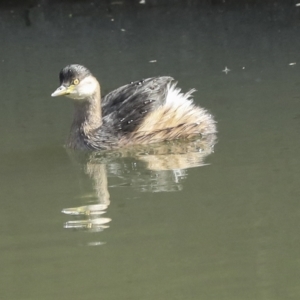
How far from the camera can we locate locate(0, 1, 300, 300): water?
14.7ft

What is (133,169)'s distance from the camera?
6.54 meters

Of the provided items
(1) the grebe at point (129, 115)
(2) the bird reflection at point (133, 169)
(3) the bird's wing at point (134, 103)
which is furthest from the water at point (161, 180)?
(3) the bird's wing at point (134, 103)

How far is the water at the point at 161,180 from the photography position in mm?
4492

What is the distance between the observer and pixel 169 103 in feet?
24.8

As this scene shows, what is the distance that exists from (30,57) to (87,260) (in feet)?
18.9

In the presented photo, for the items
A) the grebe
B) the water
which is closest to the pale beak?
the grebe

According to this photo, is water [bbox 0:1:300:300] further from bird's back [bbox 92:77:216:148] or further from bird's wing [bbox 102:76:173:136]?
bird's wing [bbox 102:76:173:136]

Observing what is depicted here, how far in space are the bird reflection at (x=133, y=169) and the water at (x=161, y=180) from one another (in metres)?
0.02

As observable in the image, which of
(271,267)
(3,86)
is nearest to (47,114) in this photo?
(3,86)

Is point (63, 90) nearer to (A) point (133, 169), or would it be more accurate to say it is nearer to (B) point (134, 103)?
(B) point (134, 103)

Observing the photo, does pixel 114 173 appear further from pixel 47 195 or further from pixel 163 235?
pixel 163 235

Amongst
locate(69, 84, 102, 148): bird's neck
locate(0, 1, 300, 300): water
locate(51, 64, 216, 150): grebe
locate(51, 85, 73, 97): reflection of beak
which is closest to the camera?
locate(0, 1, 300, 300): water

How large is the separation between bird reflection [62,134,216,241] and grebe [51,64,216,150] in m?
0.09

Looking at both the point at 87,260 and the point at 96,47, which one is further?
the point at 96,47
